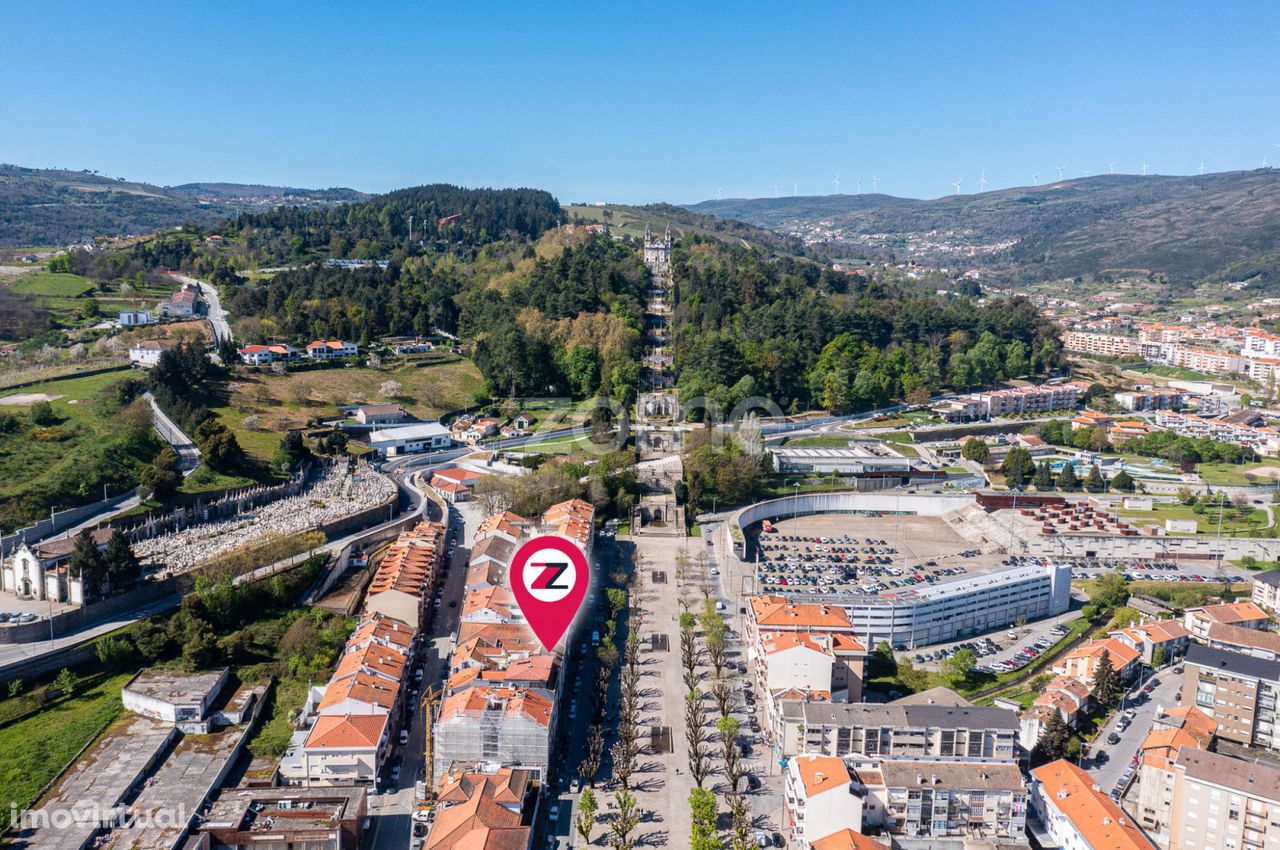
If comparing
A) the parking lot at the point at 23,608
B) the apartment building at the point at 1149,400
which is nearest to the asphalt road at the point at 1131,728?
the parking lot at the point at 23,608

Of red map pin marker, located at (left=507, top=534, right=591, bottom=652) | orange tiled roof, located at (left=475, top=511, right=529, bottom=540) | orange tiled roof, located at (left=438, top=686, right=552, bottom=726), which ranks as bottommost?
orange tiled roof, located at (left=438, top=686, right=552, bottom=726)

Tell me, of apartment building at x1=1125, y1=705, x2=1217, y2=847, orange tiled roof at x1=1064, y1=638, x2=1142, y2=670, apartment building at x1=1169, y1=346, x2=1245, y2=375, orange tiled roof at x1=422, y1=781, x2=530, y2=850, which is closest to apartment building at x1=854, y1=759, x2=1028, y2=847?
apartment building at x1=1125, y1=705, x2=1217, y2=847

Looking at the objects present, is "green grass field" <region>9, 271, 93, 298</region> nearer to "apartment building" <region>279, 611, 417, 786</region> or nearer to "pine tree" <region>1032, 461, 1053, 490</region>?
"apartment building" <region>279, 611, 417, 786</region>

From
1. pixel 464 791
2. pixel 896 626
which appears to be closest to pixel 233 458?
pixel 464 791

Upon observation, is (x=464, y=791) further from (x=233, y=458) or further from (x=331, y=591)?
(x=233, y=458)

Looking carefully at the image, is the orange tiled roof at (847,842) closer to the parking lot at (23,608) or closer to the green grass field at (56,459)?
the parking lot at (23,608)

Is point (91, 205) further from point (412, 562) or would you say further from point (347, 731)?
point (347, 731)

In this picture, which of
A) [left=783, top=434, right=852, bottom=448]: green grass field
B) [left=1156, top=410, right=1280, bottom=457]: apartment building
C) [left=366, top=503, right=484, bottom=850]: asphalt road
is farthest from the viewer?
[left=1156, top=410, right=1280, bottom=457]: apartment building
